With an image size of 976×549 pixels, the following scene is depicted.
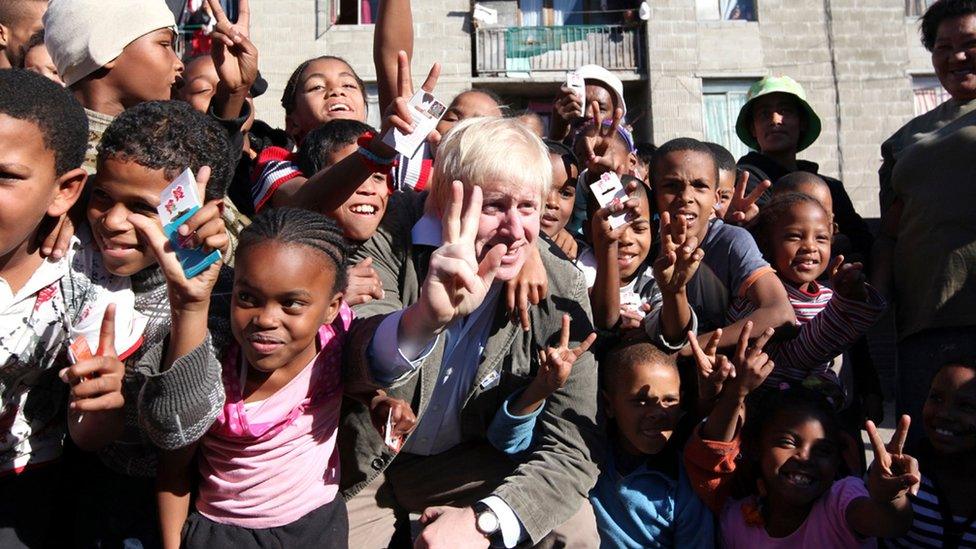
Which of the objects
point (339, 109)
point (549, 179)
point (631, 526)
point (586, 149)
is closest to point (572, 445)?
point (631, 526)

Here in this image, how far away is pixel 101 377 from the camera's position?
2098 mm

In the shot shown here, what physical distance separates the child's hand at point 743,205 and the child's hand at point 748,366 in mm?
971

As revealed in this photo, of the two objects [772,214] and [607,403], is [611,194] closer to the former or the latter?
[607,403]

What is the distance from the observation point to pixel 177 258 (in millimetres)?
2035

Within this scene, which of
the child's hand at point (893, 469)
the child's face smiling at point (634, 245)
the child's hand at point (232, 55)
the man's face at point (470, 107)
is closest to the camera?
the child's hand at point (893, 469)

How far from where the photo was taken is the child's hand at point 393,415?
237 cm

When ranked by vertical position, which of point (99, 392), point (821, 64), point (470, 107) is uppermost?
point (821, 64)

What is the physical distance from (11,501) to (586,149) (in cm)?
244

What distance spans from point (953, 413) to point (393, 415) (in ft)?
6.63

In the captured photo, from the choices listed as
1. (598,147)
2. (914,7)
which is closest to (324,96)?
(598,147)

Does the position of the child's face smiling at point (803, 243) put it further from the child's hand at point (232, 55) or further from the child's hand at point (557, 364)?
the child's hand at point (232, 55)

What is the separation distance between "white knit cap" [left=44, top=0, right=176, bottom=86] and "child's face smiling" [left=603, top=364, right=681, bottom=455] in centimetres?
203

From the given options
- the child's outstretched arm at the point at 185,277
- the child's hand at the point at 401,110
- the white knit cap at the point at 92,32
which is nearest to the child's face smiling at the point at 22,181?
the child's outstretched arm at the point at 185,277

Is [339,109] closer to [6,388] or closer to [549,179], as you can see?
[549,179]
